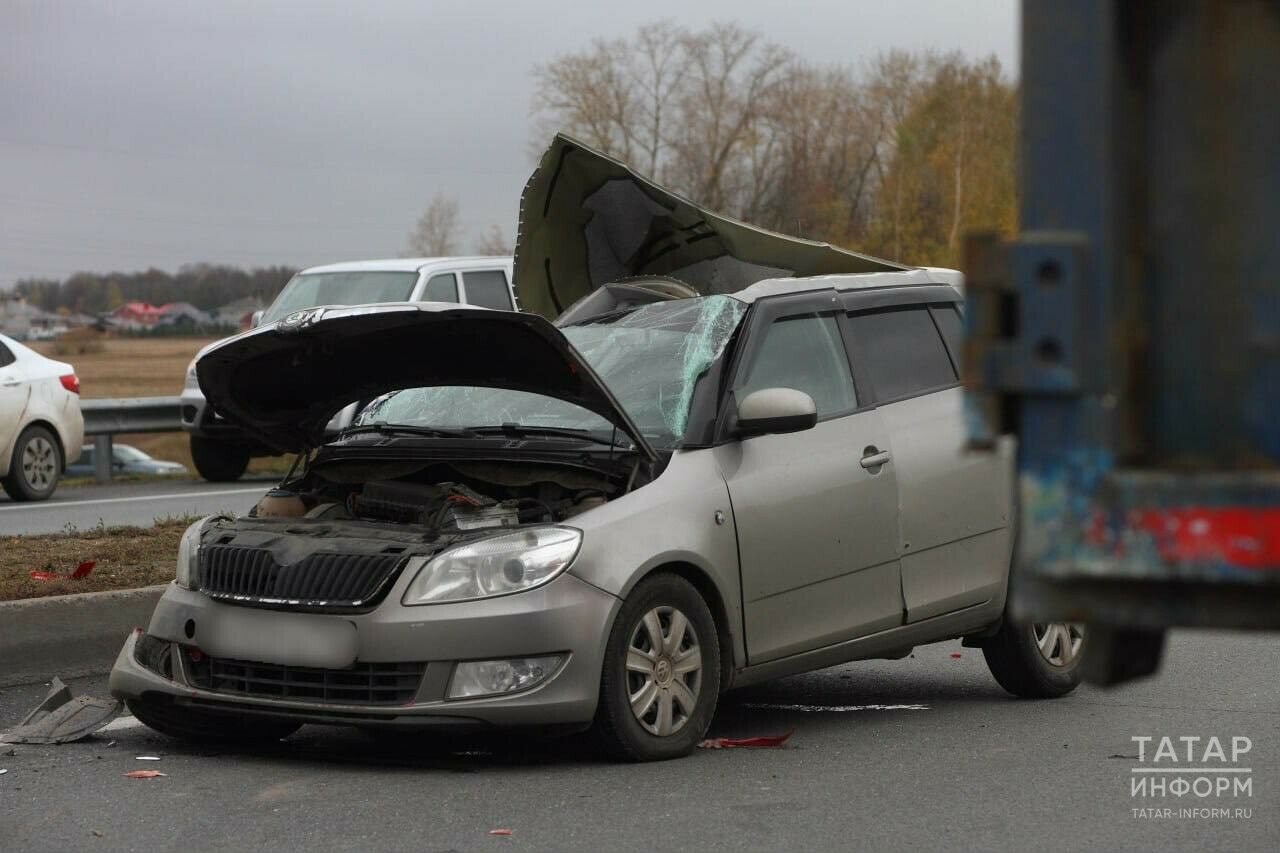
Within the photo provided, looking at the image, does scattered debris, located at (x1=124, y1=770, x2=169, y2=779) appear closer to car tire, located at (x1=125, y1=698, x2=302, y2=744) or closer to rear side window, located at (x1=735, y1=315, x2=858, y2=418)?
car tire, located at (x1=125, y1=698, x2=302, y2=744)

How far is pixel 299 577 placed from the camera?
616cm

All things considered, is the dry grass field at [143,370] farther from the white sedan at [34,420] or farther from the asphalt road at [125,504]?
the white sedan at [34,420]

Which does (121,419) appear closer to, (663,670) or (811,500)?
(811,500)

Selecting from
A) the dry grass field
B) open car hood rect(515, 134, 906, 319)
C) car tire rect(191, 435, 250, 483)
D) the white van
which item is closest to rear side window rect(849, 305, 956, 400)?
open car hood rect(515, 134, 906, 319)

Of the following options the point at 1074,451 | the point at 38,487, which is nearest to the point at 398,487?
the point at 1074,451

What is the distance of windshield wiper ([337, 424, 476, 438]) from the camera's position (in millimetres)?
6961

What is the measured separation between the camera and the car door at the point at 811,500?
21.6 feet

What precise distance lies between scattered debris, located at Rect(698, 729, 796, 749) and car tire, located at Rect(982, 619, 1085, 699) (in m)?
1.26

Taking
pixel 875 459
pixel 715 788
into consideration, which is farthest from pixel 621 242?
pixel 715 788

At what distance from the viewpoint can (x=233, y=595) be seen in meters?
6.34

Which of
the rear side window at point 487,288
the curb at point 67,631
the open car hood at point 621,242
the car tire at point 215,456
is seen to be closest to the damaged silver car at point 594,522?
the open car hood at point 621,242

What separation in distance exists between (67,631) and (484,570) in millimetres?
2800

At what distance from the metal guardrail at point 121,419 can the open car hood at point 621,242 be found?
12.4 m

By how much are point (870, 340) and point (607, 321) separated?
104 cm
